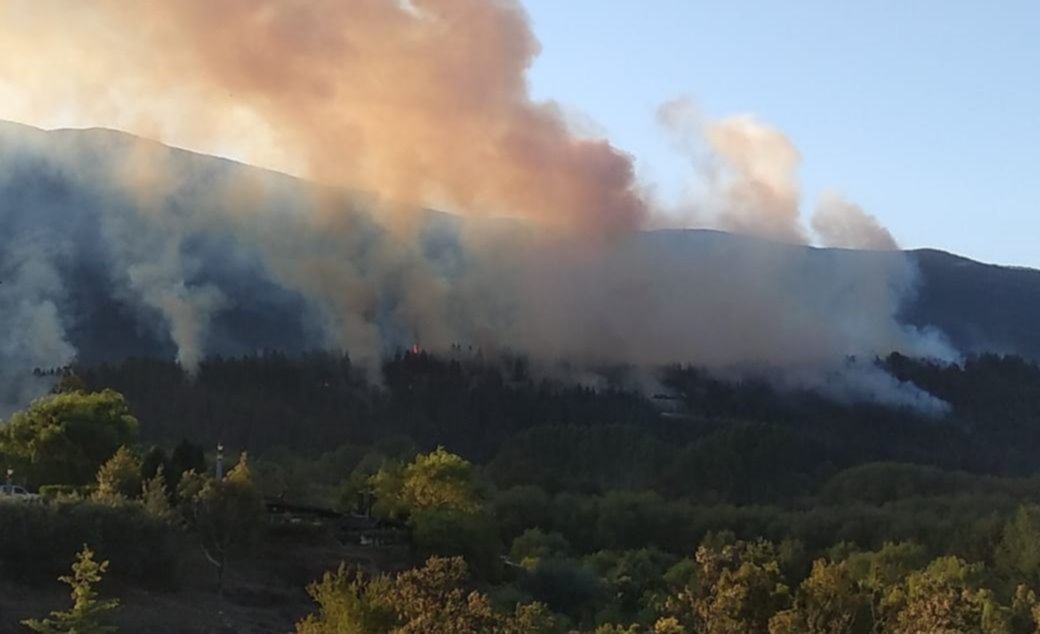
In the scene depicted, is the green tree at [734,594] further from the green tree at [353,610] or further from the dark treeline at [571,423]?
the dark treeline at [571,423]

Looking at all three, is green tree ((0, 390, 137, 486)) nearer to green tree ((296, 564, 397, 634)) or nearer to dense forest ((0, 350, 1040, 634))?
dense forest ((0, 350, 1040, 634))

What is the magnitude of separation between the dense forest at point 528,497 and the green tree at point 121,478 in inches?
6.6

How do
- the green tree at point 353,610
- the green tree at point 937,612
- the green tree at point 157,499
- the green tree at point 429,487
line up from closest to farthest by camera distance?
1. the green tree at point 937,612
2. the green tree at point 353,610
3. the green tree at point 157,499
4. the green tree at point 429,487

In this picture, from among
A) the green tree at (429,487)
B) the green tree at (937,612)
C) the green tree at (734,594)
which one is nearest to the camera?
the green tree at (937,612)

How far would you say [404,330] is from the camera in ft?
581

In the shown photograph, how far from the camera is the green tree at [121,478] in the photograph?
56156mm

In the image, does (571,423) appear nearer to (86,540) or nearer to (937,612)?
(86,540)

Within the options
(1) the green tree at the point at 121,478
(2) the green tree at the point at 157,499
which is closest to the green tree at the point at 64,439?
(1) the green tree at the point at 121,478

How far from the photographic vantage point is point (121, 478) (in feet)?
186

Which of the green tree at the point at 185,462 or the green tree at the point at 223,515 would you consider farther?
the green tree at the point at 185,462

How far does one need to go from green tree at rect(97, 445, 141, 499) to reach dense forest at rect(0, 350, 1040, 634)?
17 centimetres

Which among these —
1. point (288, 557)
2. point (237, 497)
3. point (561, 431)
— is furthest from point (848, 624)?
point (561, 431)

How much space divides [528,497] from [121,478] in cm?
4993

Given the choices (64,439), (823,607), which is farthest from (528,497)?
(823,607)
